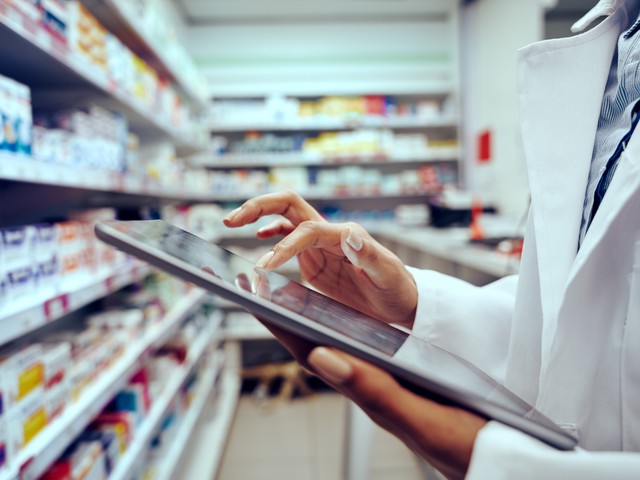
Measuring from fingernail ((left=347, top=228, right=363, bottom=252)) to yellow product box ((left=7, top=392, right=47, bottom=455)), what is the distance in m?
0.84

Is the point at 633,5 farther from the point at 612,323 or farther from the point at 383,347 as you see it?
the point at 383,347

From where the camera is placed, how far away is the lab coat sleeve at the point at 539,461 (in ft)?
1.29

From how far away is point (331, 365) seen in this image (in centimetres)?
40

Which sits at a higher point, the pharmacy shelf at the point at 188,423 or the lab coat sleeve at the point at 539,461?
the lab coat sleeve at the point at 539,461

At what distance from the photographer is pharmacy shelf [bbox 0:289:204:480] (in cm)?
100

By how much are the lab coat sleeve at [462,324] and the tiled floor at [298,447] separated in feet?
5.95

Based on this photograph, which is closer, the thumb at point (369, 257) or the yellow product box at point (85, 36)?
the thumb at point (369, 257)

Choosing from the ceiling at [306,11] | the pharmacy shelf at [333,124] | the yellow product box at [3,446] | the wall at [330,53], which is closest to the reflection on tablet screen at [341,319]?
the yellow product box at [3,446]

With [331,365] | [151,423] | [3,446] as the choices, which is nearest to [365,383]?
[331,365]

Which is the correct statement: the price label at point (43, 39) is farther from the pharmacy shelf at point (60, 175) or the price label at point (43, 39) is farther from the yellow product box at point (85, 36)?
the pharmacy shelf at point (60, 175)

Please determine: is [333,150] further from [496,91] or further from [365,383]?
[365,383]

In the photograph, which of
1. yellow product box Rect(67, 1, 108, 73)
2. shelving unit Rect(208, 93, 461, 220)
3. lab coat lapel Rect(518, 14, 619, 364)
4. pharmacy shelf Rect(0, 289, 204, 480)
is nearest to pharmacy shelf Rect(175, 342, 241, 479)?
pharmacy shelf Rect(0, 289, 204, 480)

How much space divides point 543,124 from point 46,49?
44.3 inches

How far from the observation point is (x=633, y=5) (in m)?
0.77
